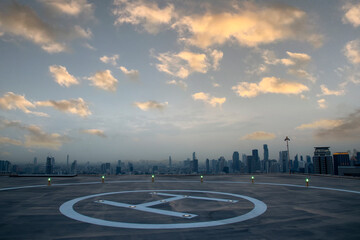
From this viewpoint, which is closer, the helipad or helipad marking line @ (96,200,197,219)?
the helipad

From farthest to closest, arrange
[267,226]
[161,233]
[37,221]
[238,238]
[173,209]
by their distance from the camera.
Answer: [173,209] < [37,221] < [267,226] < [161,233] < [238,238]

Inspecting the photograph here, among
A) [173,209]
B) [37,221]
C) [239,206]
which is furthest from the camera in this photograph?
[239,206]

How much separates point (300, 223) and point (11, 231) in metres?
12.9

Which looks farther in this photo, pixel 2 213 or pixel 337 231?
pixel 2 213

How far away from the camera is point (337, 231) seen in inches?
368

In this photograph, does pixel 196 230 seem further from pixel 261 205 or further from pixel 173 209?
pixel 261 205

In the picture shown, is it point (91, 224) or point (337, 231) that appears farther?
point (91, 224)

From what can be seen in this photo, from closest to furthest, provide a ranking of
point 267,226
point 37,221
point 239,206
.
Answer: point 267,226, point 37,221, point 239,206

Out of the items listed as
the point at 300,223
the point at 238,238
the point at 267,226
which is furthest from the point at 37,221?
the point at 300,223

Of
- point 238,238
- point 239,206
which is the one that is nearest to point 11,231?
point 238,238

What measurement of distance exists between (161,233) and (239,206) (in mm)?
6997

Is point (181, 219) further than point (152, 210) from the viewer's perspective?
No

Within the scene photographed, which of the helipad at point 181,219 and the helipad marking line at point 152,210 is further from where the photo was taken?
the helipad marking line at point 152,210

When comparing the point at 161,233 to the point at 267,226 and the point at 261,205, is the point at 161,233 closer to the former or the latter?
the point at 267,226
